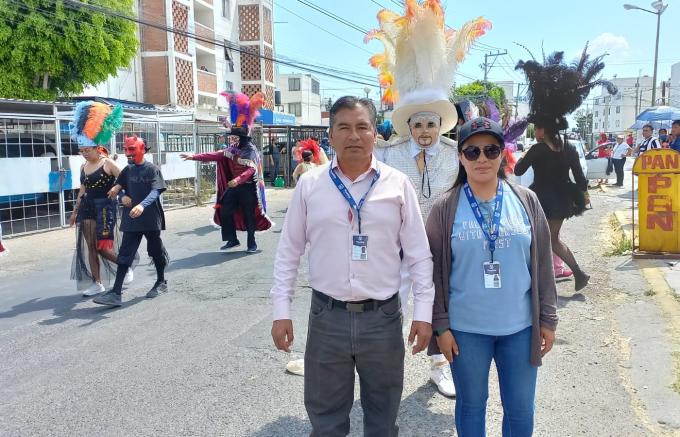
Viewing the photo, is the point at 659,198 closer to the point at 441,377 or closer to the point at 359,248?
the point at 441,377

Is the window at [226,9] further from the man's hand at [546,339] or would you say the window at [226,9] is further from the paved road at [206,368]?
the man's hand at [546,339]

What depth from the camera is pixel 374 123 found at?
2455 mm

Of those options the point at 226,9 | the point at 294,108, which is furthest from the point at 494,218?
the point at 294,108

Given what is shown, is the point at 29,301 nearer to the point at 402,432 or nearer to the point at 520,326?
the point at 402,432

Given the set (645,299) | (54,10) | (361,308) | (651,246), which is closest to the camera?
(361,308)

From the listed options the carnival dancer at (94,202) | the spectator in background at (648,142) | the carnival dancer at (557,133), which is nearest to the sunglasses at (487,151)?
the carnival dancer at (557,133)

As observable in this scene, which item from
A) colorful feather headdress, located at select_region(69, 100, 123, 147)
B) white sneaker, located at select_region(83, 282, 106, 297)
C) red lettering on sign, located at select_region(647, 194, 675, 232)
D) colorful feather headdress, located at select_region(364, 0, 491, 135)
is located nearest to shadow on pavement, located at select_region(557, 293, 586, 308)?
red lettering on sign, located at select_region(647, 194, 675, 232)

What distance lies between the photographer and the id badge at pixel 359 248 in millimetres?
2359

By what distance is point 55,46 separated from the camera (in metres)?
18.3

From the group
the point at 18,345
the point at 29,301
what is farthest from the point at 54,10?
the point at 18,345

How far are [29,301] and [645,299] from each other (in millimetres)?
6488

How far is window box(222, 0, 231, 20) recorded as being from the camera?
127 ft

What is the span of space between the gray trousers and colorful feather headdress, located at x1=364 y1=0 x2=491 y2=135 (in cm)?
167

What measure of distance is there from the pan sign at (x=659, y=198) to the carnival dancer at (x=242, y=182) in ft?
→ 18.0
